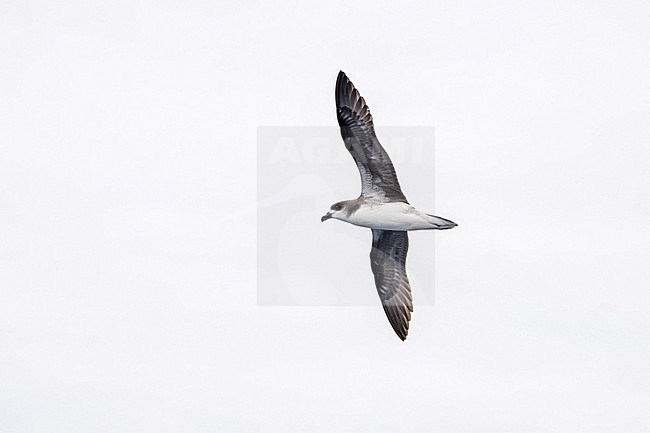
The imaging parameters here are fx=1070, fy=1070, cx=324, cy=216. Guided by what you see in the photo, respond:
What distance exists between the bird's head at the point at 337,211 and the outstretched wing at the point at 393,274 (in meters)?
1.73

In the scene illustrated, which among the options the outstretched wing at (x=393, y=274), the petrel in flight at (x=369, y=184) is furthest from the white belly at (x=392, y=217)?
the outstretched wing at (x=393, y=274)

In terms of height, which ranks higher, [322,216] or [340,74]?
[340,74]

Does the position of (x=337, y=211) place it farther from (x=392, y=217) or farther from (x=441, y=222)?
(x=441, y=222)

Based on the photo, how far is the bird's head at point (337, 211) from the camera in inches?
1074

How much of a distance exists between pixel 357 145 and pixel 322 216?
2187 mm

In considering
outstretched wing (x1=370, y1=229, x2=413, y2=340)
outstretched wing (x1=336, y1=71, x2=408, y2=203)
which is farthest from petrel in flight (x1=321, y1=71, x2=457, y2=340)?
Result: outstretched wing (x1=370, y1=229, x2=413, y2=340)

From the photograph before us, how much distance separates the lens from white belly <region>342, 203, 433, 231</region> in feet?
87.5

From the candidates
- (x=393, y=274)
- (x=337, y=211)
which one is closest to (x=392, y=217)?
(x=337, y=211)

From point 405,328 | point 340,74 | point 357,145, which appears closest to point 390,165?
point 357,145

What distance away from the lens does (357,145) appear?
26594 mm

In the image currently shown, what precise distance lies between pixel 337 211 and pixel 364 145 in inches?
75.8

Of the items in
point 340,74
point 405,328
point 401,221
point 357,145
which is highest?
point 340,74

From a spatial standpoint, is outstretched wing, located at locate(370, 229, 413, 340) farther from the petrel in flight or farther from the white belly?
the white belly

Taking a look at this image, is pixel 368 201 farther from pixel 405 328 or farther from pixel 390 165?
pixel 405 328
